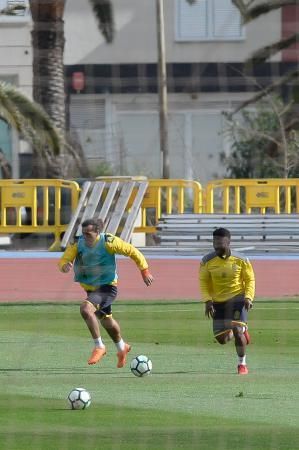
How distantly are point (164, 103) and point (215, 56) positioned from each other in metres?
0.69

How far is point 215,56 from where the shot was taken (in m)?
13.5

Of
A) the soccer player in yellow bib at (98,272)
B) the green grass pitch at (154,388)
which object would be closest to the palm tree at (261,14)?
the soccer player in yellow bib at (98,272)

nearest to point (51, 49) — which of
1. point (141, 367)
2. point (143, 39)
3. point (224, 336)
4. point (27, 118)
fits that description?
point (143, 39)

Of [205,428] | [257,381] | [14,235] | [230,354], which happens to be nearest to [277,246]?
[14,235]

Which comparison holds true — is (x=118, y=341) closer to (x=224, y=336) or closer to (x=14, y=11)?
(x=224, y=336)

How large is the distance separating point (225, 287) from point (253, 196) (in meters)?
14.2

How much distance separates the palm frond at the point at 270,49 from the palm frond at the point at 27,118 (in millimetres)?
2369

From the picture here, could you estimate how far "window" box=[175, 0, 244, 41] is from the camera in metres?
13.2

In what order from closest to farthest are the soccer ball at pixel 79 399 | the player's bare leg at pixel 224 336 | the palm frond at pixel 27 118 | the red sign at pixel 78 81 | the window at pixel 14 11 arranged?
1. the soccer ball at pixel 79 399
2. the window at pixel 14 11
3. the player's bare leg at pixel 224 336
4. the palm frond at pixel 27 118
5. the red sign at pixel 78 81

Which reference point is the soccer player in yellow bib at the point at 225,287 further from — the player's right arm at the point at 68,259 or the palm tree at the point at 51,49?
the palm tree at the point at 51,49

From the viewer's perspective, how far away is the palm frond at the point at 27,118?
14.4 metres

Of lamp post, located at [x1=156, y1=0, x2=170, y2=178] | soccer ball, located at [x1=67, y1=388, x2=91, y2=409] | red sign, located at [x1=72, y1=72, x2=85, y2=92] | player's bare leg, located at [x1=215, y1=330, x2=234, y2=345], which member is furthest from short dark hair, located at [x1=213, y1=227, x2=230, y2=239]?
soccer ball, located at [x1=67, y1=388, x2=91, y2=409]

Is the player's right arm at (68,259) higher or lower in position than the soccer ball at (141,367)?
higher

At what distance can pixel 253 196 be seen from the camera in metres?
27.6
